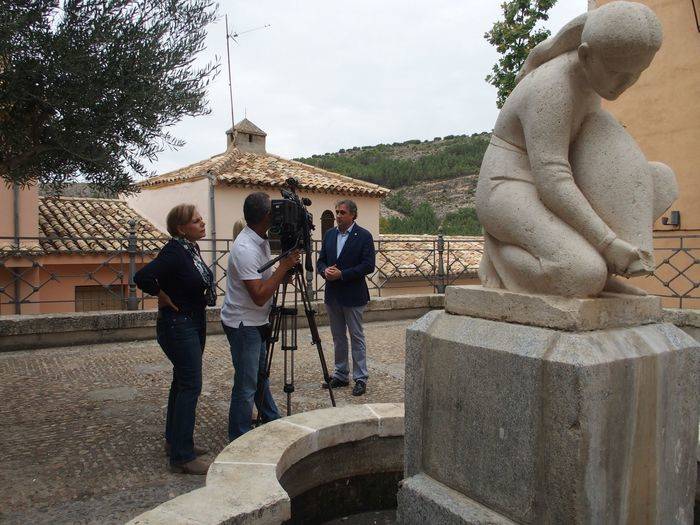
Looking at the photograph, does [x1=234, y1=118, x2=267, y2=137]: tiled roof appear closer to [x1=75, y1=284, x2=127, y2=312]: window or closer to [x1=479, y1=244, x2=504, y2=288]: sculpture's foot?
[x1=75, y1=284, x2=127, y2=312]: window

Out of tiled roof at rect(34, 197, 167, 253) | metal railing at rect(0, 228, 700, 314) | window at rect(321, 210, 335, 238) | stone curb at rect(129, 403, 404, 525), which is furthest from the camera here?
window at rect(321, 210, 335, 238)

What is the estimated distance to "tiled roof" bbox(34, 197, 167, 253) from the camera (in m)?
14.8

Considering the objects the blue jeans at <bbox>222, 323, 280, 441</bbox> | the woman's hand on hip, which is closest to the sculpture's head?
the blue jeans at <bbox>222, 323, 280, 441</bbox>

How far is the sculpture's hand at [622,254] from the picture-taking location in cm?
215

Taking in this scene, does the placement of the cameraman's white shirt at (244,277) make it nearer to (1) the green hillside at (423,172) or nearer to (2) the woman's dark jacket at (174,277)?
(2) the woman's dark jacket at (174,277)

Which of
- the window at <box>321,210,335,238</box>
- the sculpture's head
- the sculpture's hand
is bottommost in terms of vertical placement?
the sculpture's hand

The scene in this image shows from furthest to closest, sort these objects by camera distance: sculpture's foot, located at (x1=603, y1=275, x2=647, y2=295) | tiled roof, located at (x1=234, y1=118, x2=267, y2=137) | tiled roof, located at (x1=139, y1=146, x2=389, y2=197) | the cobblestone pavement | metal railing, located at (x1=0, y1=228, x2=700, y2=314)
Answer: tiled roof, located at (x1=234, y1=118, x2=267, y2=137), tiled roof, located at (x1=139, y1=146, x2=389, y2=197), metal railing, located at (x1=0, y1=228, x2=700, y2=314), the cobblestone pavement, sculpture's foot, located at (x1=603, y1=275, x2=647, y2=295)

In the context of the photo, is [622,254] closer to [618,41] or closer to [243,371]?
[618,41]

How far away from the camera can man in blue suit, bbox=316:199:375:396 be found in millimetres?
5305

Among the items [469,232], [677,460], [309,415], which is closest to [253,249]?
[309,415]

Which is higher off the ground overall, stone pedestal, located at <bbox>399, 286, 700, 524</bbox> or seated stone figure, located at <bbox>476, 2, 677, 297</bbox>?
seated stone figure, located at <bbox>476, 2, 677, 297</bbox>

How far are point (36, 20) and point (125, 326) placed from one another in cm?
498

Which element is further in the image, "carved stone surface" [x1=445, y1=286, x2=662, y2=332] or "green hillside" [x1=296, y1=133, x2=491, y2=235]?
"green hillside" [x1=296, y1=133, x2=491, y2=235]

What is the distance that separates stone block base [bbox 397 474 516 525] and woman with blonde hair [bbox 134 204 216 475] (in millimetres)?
1514
